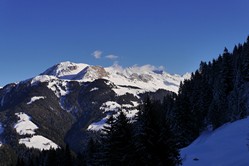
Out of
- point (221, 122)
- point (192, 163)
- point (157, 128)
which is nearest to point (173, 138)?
point (157, 128)

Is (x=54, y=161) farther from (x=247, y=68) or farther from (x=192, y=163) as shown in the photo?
(x=192, y=163)

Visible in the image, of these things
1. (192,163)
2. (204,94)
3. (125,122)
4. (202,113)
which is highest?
(204,94)

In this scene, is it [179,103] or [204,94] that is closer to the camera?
[179,103]

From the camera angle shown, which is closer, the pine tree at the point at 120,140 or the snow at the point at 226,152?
the pine tree at the point at 120,140

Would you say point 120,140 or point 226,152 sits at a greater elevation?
point 120,140

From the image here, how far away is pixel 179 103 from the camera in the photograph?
77.2 metres

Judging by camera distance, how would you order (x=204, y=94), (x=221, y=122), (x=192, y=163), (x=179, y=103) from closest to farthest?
(x=192, y=163), (x=221, y=122), (x=179, y=103), (x=204, y=94)

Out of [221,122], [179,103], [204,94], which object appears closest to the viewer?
[221,122]

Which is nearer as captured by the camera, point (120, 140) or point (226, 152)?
point (120, 140)

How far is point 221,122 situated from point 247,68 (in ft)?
51.3

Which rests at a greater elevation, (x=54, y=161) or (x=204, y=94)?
(x=204, y=94)

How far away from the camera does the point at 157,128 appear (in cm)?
3036

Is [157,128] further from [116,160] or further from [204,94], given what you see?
[204,94]

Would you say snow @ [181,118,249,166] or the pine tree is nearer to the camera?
the pine tree
